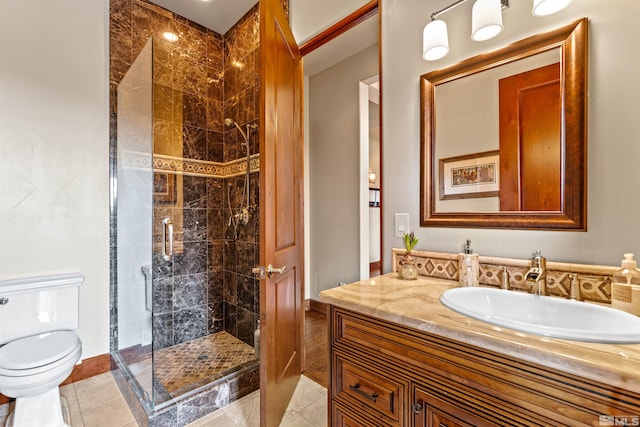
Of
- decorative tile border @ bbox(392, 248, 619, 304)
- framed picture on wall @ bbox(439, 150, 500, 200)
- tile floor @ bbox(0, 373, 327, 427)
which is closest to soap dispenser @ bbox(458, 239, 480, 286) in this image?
decorative tile border @ bbox(392, 248, 619, 304)

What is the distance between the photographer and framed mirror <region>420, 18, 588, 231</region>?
1.06 meters

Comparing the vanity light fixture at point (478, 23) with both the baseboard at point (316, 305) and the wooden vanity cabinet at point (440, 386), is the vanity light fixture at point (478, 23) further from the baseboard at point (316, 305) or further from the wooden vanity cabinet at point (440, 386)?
the baseboard at point (316, 305)

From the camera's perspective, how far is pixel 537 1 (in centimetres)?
108

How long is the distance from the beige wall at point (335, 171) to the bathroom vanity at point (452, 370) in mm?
1801

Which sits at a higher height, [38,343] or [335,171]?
[335,171]

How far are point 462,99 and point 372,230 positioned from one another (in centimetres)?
241

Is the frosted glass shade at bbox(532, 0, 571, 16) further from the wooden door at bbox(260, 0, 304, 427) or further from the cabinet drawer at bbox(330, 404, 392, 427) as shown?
the cabinet drawer at bbox(330, 404, 392, 427)

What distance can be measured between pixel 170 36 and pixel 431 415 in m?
3.17

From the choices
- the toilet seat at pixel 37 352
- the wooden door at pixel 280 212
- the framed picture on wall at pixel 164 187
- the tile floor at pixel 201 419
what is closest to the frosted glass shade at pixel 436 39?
the wooden door at pixel 280 212

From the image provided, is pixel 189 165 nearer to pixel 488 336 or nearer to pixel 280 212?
pixel 280 212

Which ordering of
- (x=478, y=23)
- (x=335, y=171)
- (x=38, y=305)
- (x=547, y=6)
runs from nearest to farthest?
(x=547, y=6), (x=478, y=23), (x=38, y=305), (x=335, y=171)

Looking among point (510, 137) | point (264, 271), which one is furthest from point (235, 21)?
point (510, 137)

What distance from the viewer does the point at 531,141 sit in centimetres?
116

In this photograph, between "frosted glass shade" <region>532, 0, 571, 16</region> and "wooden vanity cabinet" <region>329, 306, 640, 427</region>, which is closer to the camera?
"wooden vanity cabinet" <region>329, 306, 640, 427</region>
